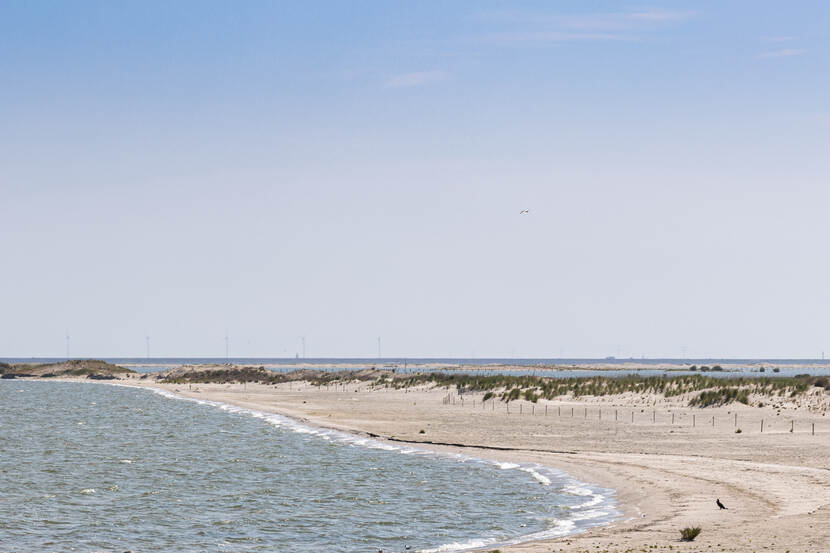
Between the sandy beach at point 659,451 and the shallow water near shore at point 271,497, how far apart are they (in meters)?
2.20

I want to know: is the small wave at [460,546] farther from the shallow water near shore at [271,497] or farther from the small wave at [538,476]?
the small wave at [538,476]

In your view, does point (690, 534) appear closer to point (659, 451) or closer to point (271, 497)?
point (271, 497)

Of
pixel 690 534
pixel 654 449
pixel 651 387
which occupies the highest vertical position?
pixel 651 387

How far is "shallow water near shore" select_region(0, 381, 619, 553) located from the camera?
28.5 m

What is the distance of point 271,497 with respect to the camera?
1423 inches

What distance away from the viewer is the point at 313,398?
107 meters

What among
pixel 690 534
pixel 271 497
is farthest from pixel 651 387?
pixel 690 534

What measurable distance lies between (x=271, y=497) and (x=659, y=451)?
21.1m

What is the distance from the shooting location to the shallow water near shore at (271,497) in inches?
1121

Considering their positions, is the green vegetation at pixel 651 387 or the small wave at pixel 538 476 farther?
the green vegetation at pixel 651 387

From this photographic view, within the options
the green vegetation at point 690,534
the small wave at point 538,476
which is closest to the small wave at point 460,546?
the green vegetation at point 690,534

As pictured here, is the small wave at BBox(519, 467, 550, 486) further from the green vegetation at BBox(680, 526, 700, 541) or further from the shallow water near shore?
the green vegetation at BBox(680, 526, 700, 541)

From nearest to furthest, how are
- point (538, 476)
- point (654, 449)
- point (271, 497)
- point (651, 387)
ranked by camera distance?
1. point (271, 497)
2. point (538, 476)
3. point (654, 449)
4. point (651, 387)

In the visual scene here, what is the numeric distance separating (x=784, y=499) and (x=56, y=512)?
85.1 ft
